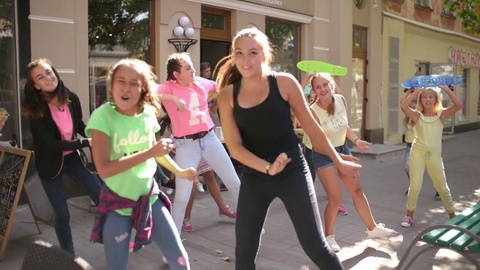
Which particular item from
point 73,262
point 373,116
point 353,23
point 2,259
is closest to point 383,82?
point 373,116

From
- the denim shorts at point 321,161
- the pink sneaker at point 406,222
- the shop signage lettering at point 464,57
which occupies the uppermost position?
the shop signage lettering at point 464,57

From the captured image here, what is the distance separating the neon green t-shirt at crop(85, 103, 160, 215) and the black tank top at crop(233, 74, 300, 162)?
0.60 meters

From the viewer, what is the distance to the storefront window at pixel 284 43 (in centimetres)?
1117

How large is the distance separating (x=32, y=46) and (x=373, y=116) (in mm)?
9922

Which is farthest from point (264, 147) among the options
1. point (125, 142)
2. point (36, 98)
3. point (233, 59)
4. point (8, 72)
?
point (8, 72)

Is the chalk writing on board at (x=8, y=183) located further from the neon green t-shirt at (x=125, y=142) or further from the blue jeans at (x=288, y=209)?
the blue jeans at (x=288, y=209)

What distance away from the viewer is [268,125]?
119 inches

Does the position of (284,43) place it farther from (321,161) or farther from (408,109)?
(321,161)

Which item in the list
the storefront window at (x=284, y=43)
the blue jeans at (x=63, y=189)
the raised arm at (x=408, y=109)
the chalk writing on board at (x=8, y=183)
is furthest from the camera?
the storefront window at (x=284, y=43)

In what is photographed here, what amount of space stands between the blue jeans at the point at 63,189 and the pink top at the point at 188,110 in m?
0.94

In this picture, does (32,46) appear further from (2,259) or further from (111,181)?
(111,181)

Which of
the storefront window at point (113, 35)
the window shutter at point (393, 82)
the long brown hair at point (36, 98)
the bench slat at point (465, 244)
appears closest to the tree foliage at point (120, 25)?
the storefront window at point (113, 35)

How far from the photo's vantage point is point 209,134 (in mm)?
4906

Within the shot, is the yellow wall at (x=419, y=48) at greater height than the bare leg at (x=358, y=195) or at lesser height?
greater
